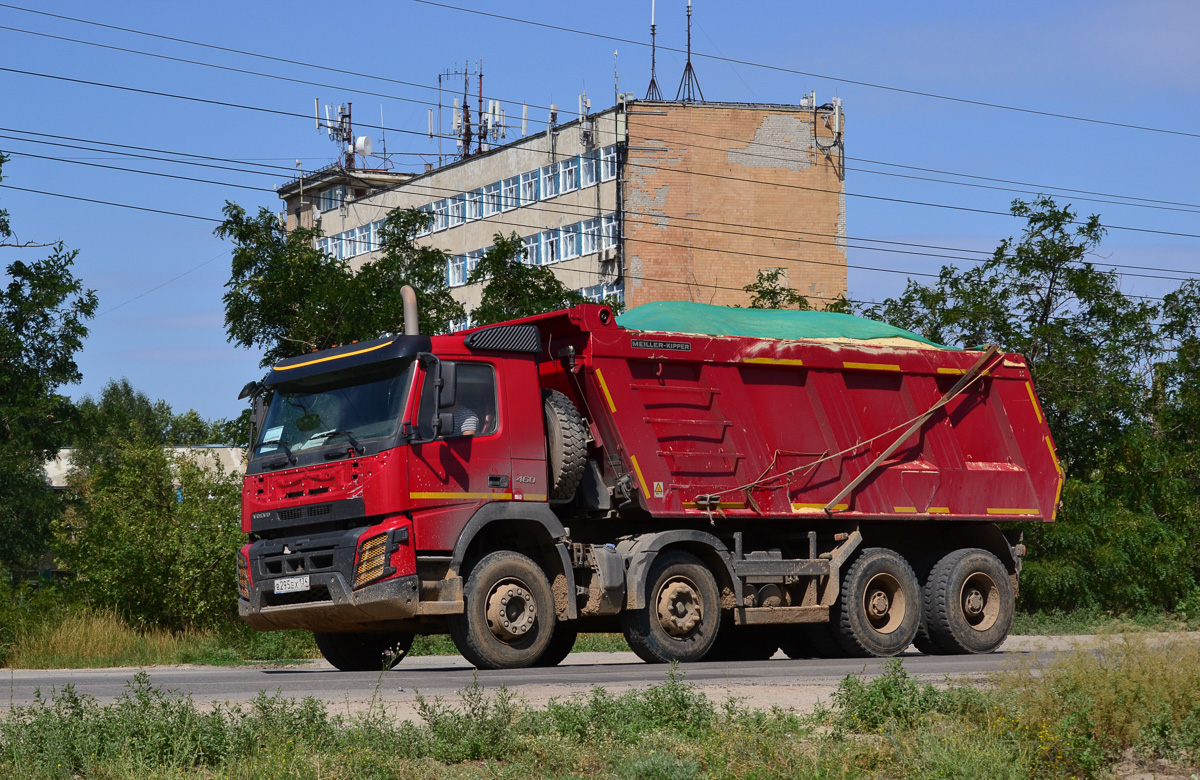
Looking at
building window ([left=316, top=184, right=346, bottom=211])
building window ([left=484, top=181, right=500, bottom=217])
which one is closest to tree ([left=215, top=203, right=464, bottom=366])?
building window ([left=484, top=181, right=500, bottom=217])

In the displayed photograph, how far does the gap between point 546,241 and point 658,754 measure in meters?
52.3

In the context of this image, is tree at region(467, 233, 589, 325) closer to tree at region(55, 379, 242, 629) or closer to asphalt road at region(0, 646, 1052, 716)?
tree at region(55, 379, 242, 629)

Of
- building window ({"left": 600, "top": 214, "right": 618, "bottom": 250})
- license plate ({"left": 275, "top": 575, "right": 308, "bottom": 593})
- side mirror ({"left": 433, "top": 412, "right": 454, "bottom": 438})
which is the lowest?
license plate ({"left": 275, "top": 575, "right": 308, "bottom": 593})

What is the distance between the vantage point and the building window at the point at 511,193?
59750 millimetres

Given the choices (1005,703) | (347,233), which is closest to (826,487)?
(1005,703)

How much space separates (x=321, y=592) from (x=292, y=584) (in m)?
0.29

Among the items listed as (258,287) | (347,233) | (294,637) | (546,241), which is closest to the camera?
(294,637)

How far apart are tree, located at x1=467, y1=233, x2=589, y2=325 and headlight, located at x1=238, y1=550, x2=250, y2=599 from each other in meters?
15.0

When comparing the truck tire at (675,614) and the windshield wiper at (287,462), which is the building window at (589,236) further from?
the windshield wiper at (287,462)

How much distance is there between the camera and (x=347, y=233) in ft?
244

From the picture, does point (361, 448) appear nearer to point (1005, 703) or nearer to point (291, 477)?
point (291, 477)

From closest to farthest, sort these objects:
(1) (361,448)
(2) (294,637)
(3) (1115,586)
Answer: (1) (361,448) → (2) (294,637) → (3) (1115,586)

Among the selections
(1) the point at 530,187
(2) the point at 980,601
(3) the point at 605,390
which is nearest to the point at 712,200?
(1) the point at 530,187

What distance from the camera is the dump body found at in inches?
518
